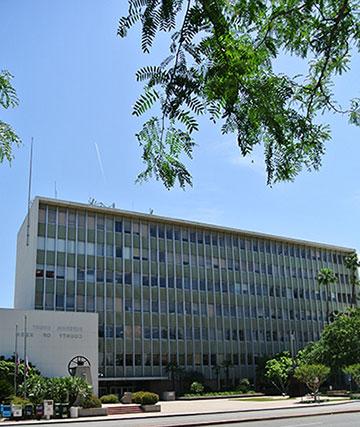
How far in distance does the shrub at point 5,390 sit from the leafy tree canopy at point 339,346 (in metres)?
35.1

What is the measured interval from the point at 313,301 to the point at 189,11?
78.8 metres

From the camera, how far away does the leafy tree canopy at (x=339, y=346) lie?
59.0 m

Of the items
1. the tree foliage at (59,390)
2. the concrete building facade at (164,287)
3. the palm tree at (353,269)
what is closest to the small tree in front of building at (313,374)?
the concrete building facade at (164,287)

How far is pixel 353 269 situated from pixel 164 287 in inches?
1272

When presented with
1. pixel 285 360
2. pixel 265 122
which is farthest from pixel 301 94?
pixel 285 360

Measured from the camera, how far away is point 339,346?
59.7 m

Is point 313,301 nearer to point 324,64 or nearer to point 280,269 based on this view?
point 280,269

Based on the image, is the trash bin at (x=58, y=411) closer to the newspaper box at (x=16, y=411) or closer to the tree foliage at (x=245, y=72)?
the newspaper box at (x=16, y=411)

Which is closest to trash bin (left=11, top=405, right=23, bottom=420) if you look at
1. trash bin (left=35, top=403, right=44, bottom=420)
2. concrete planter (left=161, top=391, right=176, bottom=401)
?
trash bin (left=35, top=403, right=44, bottom=420)

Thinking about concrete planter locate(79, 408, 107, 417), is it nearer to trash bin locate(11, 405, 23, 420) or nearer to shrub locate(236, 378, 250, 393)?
trash bin locate(11, 405, 23, 420)

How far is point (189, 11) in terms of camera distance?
3.56 metres

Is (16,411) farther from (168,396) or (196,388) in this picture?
(196,388)

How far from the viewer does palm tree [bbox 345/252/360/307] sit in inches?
3196

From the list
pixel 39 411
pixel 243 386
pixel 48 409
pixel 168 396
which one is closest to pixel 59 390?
pixel 48 409
